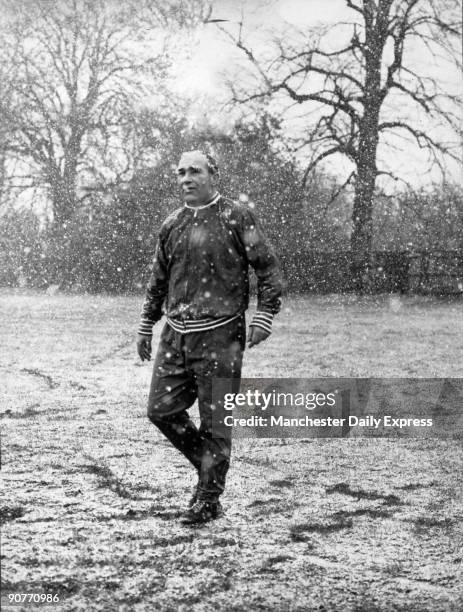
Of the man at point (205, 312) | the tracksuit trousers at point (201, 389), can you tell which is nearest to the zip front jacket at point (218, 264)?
the man at point (205, 312)

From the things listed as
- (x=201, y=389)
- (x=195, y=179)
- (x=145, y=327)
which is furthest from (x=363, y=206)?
(x=201, y=389)

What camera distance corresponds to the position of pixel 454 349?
10.4 metres

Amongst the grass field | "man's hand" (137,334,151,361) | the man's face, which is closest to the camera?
the grass field

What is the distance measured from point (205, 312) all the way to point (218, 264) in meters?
0.24

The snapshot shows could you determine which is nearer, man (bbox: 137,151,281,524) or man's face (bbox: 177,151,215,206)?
man (bbox: 137,151,281,524)

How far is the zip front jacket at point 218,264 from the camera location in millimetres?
3758

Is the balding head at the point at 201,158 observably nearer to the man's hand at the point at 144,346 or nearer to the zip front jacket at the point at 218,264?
the zip front jacket at the point at 218,264

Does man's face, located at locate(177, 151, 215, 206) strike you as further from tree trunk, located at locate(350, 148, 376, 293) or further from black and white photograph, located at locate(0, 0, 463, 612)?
tree trunk, located at locate(350, 148, 376, 293)

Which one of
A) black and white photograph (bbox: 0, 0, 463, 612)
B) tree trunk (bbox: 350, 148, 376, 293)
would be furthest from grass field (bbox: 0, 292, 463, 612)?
tree trunk (bbox: 350, 148, 376, 293)

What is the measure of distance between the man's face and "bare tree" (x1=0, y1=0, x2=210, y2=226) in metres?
21.7

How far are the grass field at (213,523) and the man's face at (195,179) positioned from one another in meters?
1.54

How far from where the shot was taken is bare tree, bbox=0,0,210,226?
25.3 metres

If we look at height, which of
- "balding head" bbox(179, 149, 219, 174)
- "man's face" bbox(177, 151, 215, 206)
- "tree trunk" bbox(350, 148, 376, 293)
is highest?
"tree trunk" bbox(350, 148, 376, 293)

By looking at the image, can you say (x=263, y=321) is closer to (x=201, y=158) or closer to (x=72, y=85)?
(x=201, y=158)
